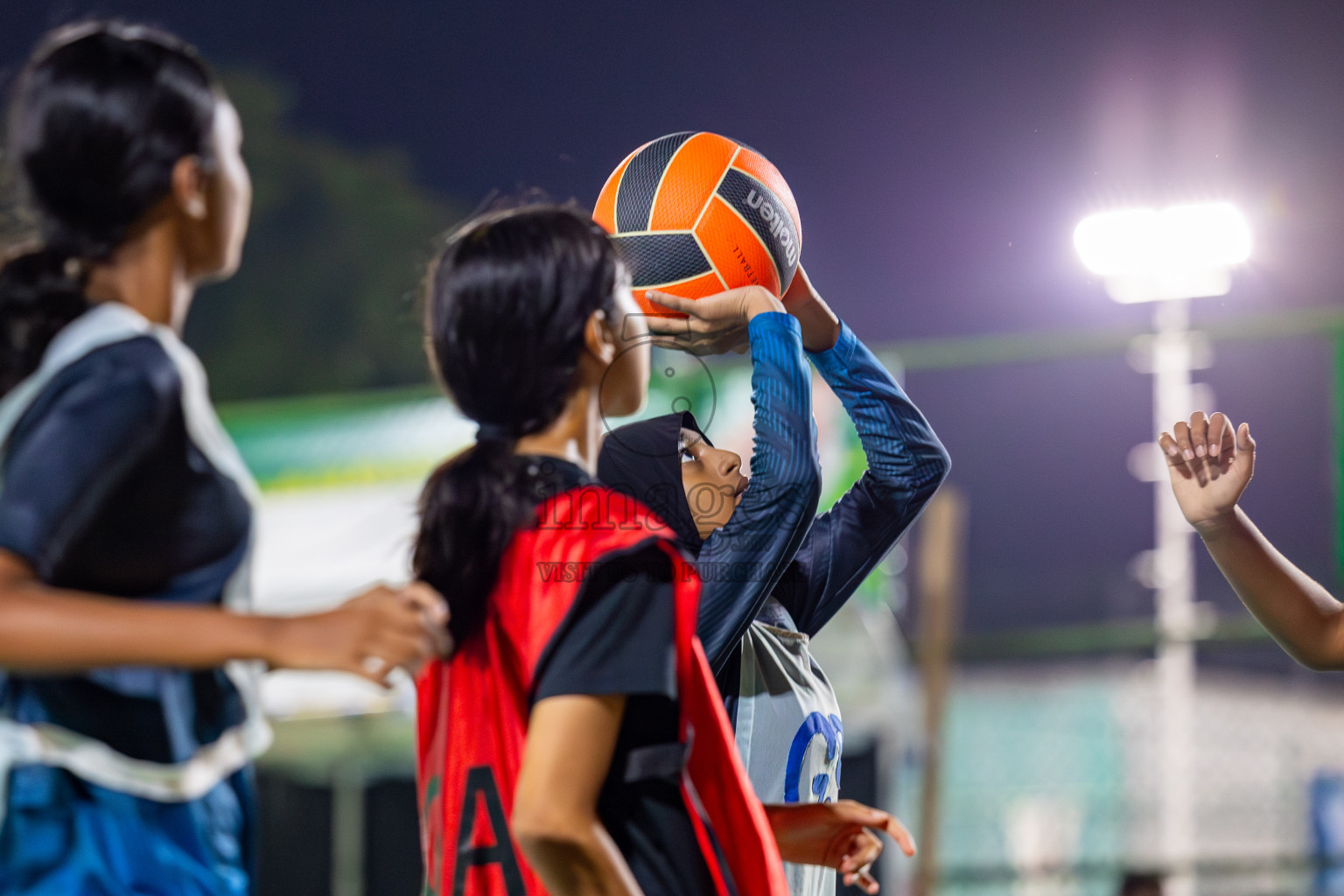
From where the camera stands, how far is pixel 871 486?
219 cm

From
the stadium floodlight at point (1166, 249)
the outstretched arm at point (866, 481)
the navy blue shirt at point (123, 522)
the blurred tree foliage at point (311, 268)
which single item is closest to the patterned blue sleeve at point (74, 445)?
the navy blue shirt at point (123, 522)

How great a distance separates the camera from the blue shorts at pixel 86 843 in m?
1.25

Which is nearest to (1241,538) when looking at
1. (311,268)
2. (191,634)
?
(191,634)

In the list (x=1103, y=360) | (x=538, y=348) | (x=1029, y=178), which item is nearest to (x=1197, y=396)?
(x=1103, y=360)

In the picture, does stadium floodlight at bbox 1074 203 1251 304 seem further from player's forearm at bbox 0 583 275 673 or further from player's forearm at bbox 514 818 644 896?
player's forearm at bbox 0 583 275 673

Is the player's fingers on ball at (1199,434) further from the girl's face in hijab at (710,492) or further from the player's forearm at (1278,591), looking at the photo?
the girl's face in hijab at (710,492)

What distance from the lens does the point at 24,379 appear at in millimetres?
1282

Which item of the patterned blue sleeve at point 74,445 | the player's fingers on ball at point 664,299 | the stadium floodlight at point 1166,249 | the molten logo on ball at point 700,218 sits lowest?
the patterned blue sleeve at point 74,445

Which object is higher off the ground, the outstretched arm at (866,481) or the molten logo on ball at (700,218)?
the molten logo on ball at (700,218)

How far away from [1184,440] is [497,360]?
50.0 inches

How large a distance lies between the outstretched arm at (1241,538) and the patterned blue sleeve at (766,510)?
72 centimetres

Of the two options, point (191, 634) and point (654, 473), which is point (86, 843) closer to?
point (191, 634)

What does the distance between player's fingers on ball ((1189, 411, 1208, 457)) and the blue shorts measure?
1.62 metres

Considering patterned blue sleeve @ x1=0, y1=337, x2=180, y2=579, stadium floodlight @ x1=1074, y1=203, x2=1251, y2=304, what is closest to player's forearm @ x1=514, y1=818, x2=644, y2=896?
patterned blue sleeve @ x1=0, y1=337, x2=180, y2=579
